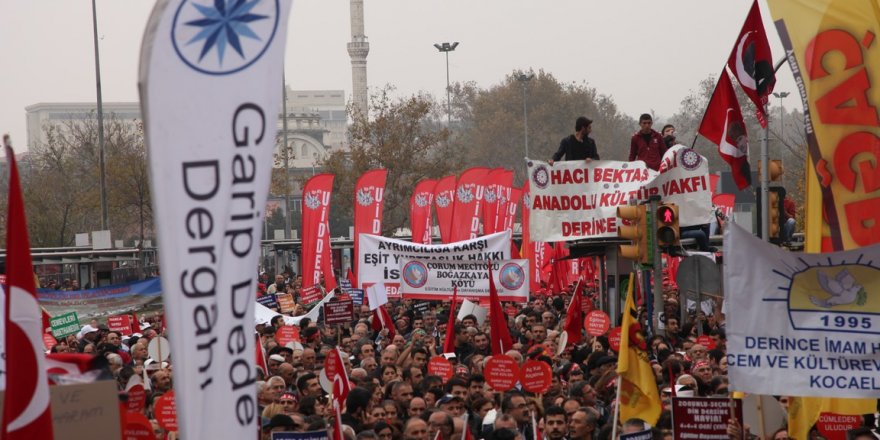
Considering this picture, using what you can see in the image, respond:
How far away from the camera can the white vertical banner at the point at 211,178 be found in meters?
4.28

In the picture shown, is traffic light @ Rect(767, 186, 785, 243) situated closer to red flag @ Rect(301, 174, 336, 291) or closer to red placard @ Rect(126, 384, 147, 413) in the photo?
red placard @ Rect(126, 384, 147, 413)

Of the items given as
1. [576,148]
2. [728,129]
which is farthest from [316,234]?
[728,129]

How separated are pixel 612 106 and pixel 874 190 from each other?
99.8 meters

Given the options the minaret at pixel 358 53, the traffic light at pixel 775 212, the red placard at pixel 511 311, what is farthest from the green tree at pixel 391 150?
the minaret at pixel 358 53

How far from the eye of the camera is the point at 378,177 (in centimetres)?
2994

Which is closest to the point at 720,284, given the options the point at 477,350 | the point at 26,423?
the point at 477,350

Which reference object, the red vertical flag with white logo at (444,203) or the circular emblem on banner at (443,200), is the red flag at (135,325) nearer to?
the red vertical flag with white logo at (444,203)

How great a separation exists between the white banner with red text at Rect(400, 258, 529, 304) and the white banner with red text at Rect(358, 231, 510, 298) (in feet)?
0.34

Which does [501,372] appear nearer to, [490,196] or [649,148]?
[649,148]

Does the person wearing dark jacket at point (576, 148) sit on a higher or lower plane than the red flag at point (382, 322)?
higher

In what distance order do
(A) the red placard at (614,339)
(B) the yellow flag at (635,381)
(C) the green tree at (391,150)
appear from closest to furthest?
(B) the yellow flag at (635,381) < (A) the red placard at (614,339) < (C) the green tree at (391,150)

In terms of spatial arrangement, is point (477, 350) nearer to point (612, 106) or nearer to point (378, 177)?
point (378, 177)

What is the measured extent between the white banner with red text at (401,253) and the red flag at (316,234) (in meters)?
6.03

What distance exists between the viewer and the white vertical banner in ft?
14.0
